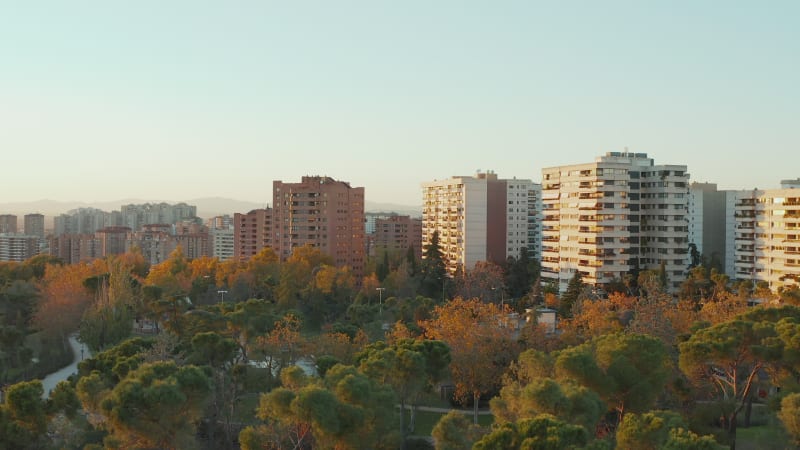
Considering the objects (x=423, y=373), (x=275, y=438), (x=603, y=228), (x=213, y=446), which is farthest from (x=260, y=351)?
(x=603, y=228)

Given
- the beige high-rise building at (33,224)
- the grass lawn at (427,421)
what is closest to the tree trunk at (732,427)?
the grass lawn at (427,421)

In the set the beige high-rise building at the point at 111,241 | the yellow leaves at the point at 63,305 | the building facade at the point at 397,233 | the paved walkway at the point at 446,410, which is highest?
the building facade at the point at 397,233

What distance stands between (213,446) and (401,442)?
20.7 ft

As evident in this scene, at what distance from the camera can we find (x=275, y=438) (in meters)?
20.1

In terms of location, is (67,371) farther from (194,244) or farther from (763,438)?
(194,244)

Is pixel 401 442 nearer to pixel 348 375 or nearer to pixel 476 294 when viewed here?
pixel 348 375

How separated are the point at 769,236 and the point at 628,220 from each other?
31.8 ft

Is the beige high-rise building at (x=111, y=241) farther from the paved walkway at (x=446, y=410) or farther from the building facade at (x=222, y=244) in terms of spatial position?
the paved walkway at (x=446, y=410)

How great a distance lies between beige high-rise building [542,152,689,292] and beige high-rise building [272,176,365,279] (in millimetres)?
26586

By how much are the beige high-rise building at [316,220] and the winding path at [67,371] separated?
30.2m

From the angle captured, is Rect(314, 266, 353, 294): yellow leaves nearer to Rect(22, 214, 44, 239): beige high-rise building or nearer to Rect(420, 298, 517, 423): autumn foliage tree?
Rect(420, 298, 517, 423): autumn foliage tree

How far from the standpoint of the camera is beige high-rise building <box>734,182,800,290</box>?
172 feet

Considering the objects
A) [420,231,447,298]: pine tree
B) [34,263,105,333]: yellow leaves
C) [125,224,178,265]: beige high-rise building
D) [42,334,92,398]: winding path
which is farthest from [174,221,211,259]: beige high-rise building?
[42,334,92,398]: winding path

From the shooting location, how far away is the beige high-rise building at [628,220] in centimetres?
5406
